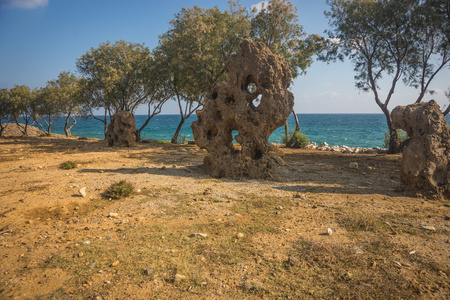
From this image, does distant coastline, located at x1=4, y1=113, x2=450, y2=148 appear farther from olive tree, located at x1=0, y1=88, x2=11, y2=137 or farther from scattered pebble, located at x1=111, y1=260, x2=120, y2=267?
scattered pebble, located at x1=111, y1=260, x2=120, y2=267

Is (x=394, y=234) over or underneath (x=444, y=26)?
underneath

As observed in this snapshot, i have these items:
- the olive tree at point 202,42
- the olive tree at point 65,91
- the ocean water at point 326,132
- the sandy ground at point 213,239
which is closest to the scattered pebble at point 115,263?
the sandy ground at point 213,239

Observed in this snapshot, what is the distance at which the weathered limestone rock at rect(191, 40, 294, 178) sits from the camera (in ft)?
33.6

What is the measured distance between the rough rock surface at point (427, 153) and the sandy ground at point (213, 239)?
55 centimetres

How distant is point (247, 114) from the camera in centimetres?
1032

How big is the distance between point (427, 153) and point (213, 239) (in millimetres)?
7094

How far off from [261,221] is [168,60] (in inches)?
752

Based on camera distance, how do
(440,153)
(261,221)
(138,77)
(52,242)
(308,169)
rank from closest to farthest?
(52,242) < (261,221) < (440,153) < (308,169) < (138,77)

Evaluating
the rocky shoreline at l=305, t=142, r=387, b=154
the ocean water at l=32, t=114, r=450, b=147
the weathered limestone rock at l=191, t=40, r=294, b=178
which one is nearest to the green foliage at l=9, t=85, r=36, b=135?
the ocean water at l=32, t=114, r=450, b=147

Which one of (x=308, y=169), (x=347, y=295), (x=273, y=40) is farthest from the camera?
(x=273, y=40)

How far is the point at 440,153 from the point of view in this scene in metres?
7.70

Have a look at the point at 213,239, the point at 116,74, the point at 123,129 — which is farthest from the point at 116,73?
the point at 213,239

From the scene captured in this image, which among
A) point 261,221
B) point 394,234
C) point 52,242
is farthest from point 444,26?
point 52,242

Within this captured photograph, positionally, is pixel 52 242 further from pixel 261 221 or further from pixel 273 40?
pixel 273 40
